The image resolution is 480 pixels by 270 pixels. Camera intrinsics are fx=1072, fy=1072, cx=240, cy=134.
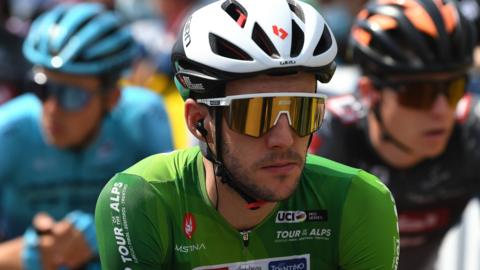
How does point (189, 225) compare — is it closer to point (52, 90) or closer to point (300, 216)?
point (300, 216)

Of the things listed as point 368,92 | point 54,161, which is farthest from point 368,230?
point 54,161

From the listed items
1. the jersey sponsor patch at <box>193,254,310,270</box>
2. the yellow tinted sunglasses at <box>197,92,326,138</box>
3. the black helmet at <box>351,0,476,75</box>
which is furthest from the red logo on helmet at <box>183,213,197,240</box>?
the black helmet at <box>351,0,476,75</box>

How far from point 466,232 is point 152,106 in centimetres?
229

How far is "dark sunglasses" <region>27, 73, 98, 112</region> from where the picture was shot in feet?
21.5

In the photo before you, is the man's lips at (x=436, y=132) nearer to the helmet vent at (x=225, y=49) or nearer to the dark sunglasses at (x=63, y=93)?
the dark sunglasses at (x=63, y=93)

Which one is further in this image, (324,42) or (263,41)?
(324,42)

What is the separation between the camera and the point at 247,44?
409cm

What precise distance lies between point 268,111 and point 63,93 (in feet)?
9.24

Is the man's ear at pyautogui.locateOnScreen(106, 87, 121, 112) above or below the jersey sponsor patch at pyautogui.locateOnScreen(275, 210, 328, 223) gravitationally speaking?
above

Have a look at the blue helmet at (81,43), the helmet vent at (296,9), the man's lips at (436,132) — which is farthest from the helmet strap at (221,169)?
the blue helmet at (81,43)

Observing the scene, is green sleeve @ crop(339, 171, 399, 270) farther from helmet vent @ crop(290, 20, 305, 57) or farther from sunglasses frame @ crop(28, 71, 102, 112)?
sunglasses frame @ crop(28, 71, 102, 112)

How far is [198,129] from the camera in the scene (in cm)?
434

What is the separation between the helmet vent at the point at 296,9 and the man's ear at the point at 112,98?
2685 millimetres

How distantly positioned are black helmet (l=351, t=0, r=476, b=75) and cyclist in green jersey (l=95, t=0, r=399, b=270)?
1.97 metres
